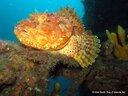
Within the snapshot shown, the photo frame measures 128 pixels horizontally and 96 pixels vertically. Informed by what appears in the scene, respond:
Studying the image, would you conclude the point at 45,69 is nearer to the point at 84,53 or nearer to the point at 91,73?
the point at 84,53

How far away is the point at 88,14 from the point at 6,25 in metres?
109

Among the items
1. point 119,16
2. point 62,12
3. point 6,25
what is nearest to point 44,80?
point 62,12

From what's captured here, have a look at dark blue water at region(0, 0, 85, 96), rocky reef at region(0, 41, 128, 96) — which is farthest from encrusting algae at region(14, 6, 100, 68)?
dark blue water at region(0, 0, 85, 96)

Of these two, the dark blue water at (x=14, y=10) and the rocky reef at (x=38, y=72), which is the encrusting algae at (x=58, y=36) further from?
the dark blue water at (x=14, y=10)

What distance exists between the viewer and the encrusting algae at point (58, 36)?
4.15 meters

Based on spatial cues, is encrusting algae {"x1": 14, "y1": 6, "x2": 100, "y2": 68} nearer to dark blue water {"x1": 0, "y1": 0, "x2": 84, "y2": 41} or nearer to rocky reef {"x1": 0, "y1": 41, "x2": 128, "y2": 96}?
rocky reef {"x1": 0, "y1": 41, "x2": 128, "y2": 96}

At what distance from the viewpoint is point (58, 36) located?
4344 millimetres

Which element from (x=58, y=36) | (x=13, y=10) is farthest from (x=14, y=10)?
(x=58, y=36)

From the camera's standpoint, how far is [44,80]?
3.79 meters

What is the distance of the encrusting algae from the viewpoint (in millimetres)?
4148

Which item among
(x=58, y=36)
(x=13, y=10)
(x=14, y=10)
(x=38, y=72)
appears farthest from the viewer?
(x=14, y=10)

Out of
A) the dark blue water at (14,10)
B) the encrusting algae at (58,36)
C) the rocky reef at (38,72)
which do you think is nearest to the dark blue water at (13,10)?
the dark blue water at (14,10)

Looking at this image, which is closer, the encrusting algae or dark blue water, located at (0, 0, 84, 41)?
the encrusting algae

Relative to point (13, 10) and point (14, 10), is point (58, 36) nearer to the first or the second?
point (13, 10)
